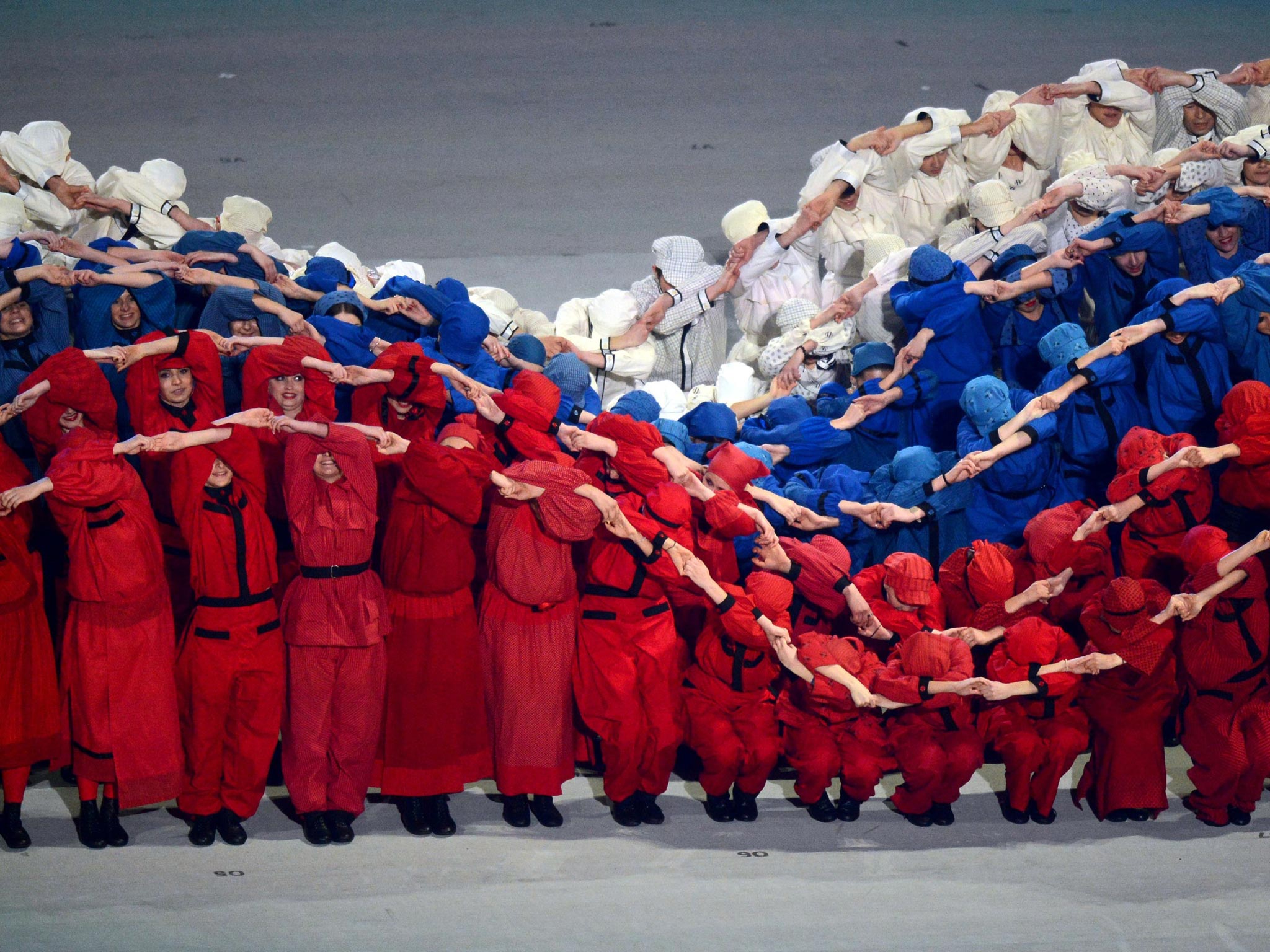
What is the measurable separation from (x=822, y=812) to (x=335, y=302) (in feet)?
9.12

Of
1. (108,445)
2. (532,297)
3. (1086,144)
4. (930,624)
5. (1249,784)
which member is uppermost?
(1086,144)

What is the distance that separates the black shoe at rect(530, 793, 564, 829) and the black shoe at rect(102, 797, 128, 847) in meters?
1.41

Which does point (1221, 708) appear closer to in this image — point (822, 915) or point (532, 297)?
point (822, 915)

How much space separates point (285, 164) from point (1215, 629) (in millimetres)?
6238

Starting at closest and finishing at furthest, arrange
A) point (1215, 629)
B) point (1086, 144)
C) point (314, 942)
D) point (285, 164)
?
point (314, 942) → point (1215, 629) → point (1086, 144) → point (285, 164)

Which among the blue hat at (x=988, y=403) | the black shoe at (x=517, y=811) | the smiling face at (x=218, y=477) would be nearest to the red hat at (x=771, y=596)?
the black shoe at (x=517, y=811)

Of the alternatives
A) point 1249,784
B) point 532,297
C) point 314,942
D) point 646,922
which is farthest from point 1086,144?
point 314,942

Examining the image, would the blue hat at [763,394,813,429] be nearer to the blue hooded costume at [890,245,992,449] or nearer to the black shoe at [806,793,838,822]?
the blue hooded costume at [890,245,992,449]

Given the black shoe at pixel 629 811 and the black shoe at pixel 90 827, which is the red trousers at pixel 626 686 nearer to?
the black shoe at pixel 629 811

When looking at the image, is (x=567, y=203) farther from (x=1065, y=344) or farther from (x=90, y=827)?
(x=90, y=827)

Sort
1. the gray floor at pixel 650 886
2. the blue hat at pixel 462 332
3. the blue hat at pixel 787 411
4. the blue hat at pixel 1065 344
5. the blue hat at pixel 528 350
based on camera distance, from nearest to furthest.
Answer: the gray floor at pixel 650 886 → the blue hat at pixel 462 332 → the blue hat at pixel 1065 344 → the blue hat at pixel 528 350 → the blue hat at pixel 787 411

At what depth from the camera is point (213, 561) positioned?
5.11m

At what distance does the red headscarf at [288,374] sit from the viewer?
17.6 ft

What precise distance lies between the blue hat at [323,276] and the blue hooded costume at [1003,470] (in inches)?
105
